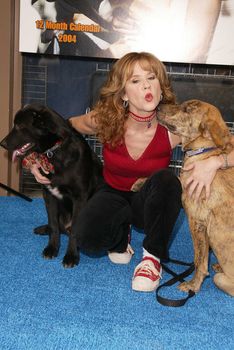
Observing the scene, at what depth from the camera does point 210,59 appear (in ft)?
10.8

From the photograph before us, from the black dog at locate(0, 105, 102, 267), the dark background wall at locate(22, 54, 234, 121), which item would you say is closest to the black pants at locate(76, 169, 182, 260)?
the black dog at locate(0, 105, 102, 267)

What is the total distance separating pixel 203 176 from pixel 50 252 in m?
1.02

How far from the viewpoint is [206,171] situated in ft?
6.20

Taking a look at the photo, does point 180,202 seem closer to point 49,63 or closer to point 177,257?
point 177,257

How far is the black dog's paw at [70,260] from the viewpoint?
2.22m

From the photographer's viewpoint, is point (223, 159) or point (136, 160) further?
point (136, 160)

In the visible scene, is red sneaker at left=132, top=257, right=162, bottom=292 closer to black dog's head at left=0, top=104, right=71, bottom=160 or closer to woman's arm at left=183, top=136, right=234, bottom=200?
woman's arm at left=183, top=136, right=234, bottom=200

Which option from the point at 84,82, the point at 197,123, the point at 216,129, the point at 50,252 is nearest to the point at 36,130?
the point at 50,252

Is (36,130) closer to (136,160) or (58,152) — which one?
(58,152)

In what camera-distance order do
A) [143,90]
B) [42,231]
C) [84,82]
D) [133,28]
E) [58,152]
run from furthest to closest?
[84,82] < [133,28] < [42,231] < [58,152] < [143,90]

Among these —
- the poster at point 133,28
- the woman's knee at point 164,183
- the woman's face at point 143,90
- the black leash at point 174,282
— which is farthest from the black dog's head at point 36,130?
the poster at point 133,28

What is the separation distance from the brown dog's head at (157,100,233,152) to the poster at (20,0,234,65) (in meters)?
1.45

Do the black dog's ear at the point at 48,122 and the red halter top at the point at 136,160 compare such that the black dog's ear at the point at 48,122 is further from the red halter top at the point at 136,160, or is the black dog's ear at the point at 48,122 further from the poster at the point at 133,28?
the poster at the point at 133,28

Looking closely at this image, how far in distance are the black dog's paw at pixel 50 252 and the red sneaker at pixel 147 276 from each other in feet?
1.72
